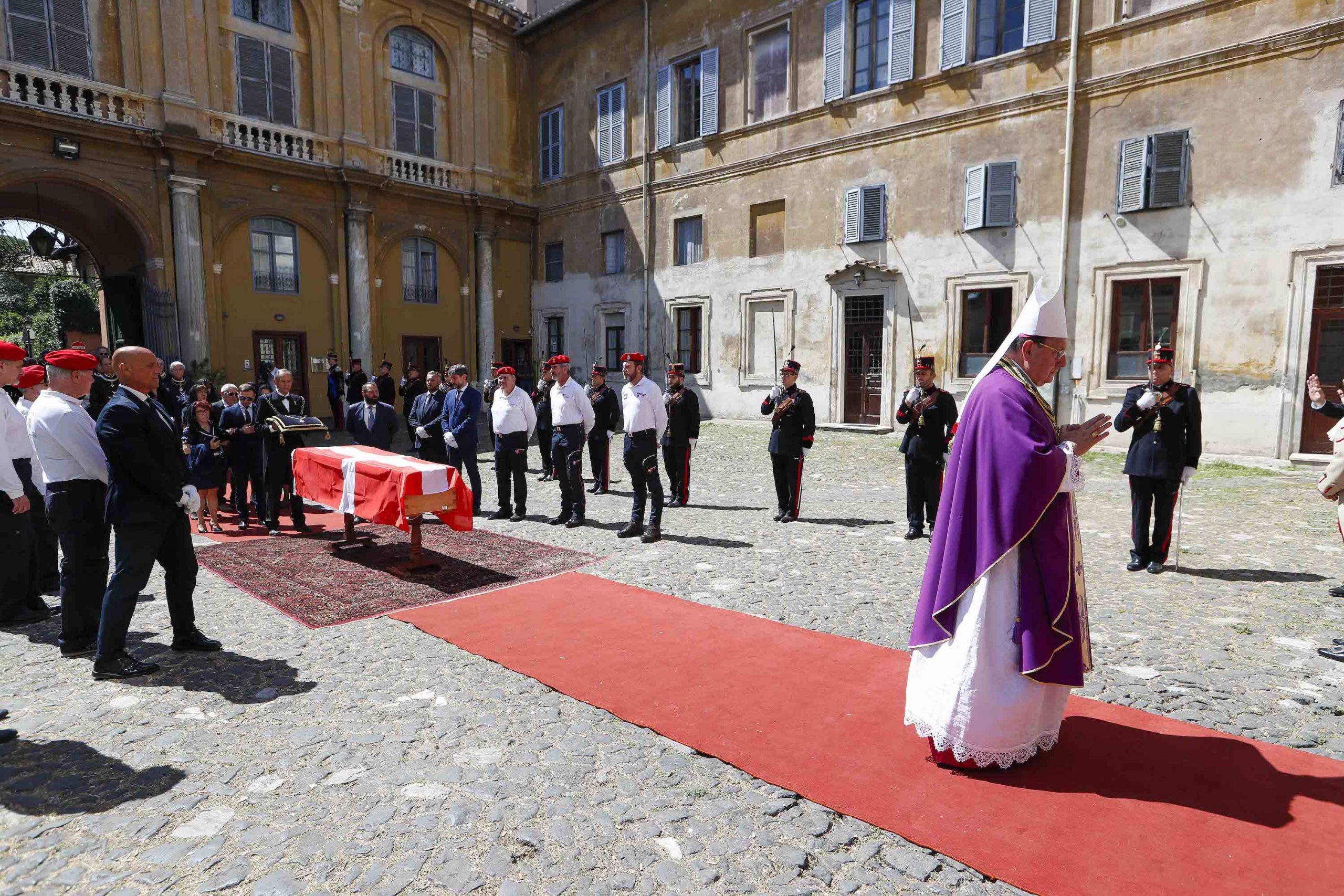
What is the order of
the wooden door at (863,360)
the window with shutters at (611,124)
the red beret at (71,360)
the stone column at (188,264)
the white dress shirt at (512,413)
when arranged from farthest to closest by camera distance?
the window with shutters at (611,124), the stone column at (188,264), the wooden door at (863,360), the white dress shirt at (512,413), the red beret at (71,360)

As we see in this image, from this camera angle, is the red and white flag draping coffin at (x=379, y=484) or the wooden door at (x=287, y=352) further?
the wooden door at (x=287, y=352)

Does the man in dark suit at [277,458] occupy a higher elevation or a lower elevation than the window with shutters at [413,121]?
lower

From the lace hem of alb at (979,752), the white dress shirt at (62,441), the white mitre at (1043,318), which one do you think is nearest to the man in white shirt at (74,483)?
the white dress shirt at (62,441)

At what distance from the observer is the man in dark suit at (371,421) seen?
10359 millimetres

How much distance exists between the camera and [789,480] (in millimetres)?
9758

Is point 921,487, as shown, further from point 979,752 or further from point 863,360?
point 863,360

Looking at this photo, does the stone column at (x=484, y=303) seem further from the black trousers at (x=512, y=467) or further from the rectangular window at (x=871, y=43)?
the black trousers at (x=512, y=467)

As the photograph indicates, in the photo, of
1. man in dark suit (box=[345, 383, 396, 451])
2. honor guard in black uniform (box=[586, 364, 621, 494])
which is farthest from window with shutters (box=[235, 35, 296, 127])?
honor guard in black uniform (box=[586, 364, 621, 494])

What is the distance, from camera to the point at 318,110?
2162 centimetres

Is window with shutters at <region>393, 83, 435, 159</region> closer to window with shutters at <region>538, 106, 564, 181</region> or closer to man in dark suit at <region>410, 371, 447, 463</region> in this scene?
window with shutters at <region>538, 106, 564, 181</region>

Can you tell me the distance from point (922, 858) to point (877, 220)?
17.2m

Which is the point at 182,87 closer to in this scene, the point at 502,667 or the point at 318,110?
the point at 318,110

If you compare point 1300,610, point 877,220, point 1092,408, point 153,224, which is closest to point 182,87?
point 153,224

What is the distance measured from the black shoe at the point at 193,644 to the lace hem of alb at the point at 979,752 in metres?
4.48
